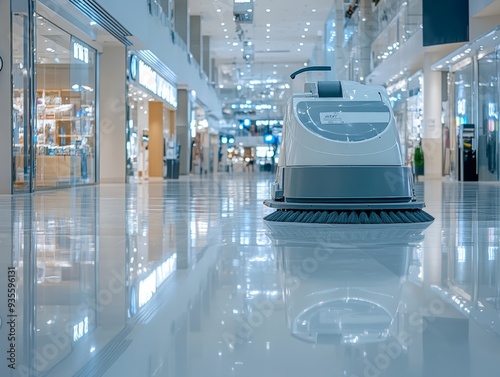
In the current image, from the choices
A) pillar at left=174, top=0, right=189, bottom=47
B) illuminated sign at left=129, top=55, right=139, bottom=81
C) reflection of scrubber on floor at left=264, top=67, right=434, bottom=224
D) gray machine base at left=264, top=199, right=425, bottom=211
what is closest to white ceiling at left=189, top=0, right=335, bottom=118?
pillar at left=174, top=0, right=189, bottom=47

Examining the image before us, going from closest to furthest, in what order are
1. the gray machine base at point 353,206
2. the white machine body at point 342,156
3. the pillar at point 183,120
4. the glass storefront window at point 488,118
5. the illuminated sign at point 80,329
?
the illuminated sign at point 80,329 < the gray machine base at point 353,206 < the white machine body at point 342,156 < the glass storefront window at point 488,118 < the pillar at point 183,120

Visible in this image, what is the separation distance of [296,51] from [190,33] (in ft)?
37.8

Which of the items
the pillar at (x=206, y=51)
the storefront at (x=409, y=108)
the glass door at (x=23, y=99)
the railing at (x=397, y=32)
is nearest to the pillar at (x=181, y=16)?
the railing at (x=397, y=32)

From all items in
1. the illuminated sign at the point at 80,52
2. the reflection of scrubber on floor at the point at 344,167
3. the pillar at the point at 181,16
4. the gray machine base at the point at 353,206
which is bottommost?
the gray machine base at the point at 353,206

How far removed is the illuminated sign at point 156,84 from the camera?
24.3 m

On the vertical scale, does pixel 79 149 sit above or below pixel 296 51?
below

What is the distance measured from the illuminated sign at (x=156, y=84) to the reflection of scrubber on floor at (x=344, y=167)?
16.7 m

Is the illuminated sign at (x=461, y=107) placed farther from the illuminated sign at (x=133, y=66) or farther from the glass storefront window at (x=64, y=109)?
the glass storefront window at (x=64, y=109)

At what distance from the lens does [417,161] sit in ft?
87.7

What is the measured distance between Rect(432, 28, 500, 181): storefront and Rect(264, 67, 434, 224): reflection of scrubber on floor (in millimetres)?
15868

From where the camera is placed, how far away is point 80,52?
62.5 ft

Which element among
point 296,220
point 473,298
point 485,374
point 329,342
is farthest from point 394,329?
point 296,220

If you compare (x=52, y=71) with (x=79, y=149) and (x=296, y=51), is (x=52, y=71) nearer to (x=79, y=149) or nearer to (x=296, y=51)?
(x=79, y=149)

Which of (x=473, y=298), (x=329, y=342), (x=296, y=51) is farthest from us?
(x=296, y=51)
